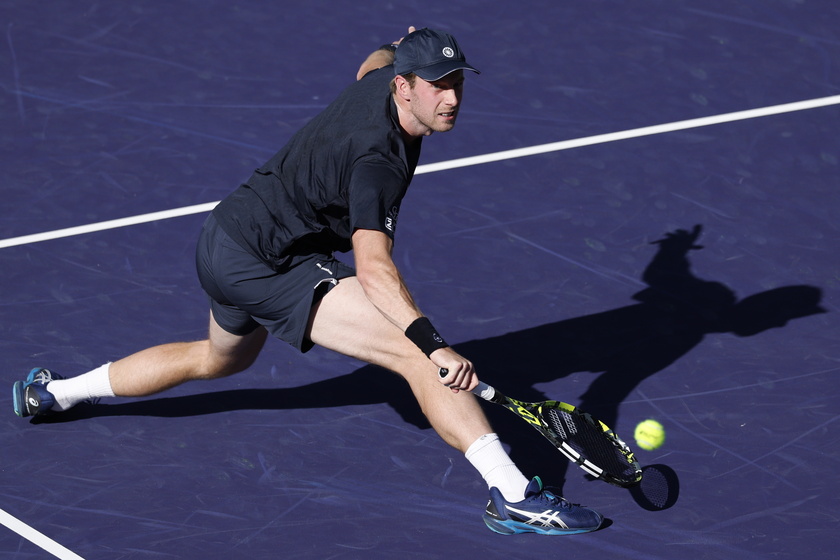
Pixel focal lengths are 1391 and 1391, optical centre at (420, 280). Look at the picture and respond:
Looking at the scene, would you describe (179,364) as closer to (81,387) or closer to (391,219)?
(81,387)

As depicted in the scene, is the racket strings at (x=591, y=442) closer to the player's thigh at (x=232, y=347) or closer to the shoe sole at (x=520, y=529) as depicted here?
the shoe sole at (x=520, y=529)

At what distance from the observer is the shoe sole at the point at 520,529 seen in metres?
5.61

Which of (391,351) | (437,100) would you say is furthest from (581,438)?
(437,100)

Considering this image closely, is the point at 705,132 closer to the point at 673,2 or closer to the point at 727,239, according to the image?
the point at 727,239

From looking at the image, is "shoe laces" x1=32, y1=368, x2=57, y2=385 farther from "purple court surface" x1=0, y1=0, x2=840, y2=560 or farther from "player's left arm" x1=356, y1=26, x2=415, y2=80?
"player's left arm" x1=356, y1=26, x2=415, y2=80

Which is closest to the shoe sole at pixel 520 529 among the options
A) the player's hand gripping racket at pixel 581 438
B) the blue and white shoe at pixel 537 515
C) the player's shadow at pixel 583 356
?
the blue and white shoe at pixel 537 515

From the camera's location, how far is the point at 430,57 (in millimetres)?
5398

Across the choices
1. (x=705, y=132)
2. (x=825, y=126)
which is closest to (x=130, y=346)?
(x=705, y=132)

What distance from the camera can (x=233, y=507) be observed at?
5.90 meters

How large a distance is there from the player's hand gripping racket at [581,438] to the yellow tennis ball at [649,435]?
15.5 inches

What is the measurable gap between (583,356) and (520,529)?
1456 mm

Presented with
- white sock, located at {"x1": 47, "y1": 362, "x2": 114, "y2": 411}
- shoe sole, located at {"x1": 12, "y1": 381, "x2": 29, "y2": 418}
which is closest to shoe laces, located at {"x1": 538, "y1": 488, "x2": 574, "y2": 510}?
white sock, located at {"x1": 47, "y1": 362, "x2": 114, "y2": 411}

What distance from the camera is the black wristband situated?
207 inches

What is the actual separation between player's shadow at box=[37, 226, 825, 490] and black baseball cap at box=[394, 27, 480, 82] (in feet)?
5.90
